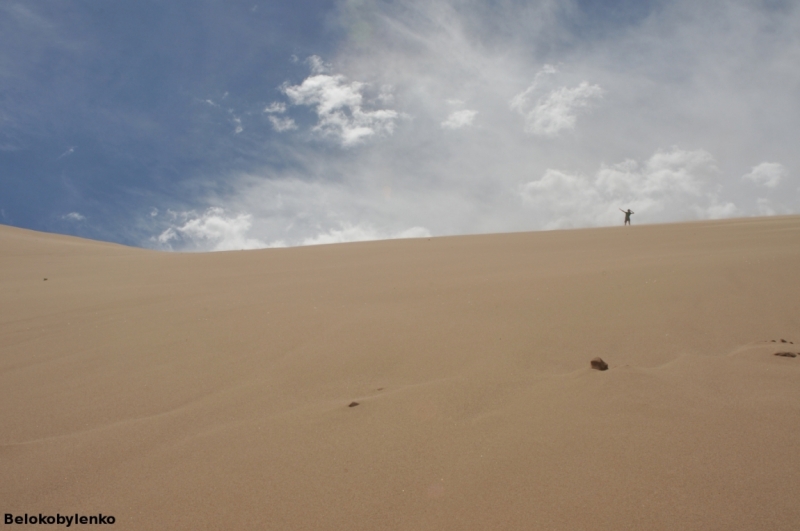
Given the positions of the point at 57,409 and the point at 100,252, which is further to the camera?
the point at 100,252

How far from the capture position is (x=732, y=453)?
2.17m

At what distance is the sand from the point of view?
2043mm

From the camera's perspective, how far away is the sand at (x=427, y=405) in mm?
2043

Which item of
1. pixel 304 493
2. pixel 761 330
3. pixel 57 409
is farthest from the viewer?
pixel 761 330

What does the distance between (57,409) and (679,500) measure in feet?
12.3

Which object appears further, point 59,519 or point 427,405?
point 427,405

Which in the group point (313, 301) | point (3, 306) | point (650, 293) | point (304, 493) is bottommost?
point (304, 493)

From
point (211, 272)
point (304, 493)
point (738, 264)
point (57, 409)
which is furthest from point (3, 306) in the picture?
point (738, 264)

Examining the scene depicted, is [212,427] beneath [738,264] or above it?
beneath

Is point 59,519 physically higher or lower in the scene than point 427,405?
lower

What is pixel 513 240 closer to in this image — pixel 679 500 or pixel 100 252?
pixel 679 500

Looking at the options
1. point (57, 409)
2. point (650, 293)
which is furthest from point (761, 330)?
point (57, 409)

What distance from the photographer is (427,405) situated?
2844 millimetres

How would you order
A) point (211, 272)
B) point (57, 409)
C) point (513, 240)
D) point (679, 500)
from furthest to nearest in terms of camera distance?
point (513, 240), point (211, 272), point (57, 409), point (679, 500)
